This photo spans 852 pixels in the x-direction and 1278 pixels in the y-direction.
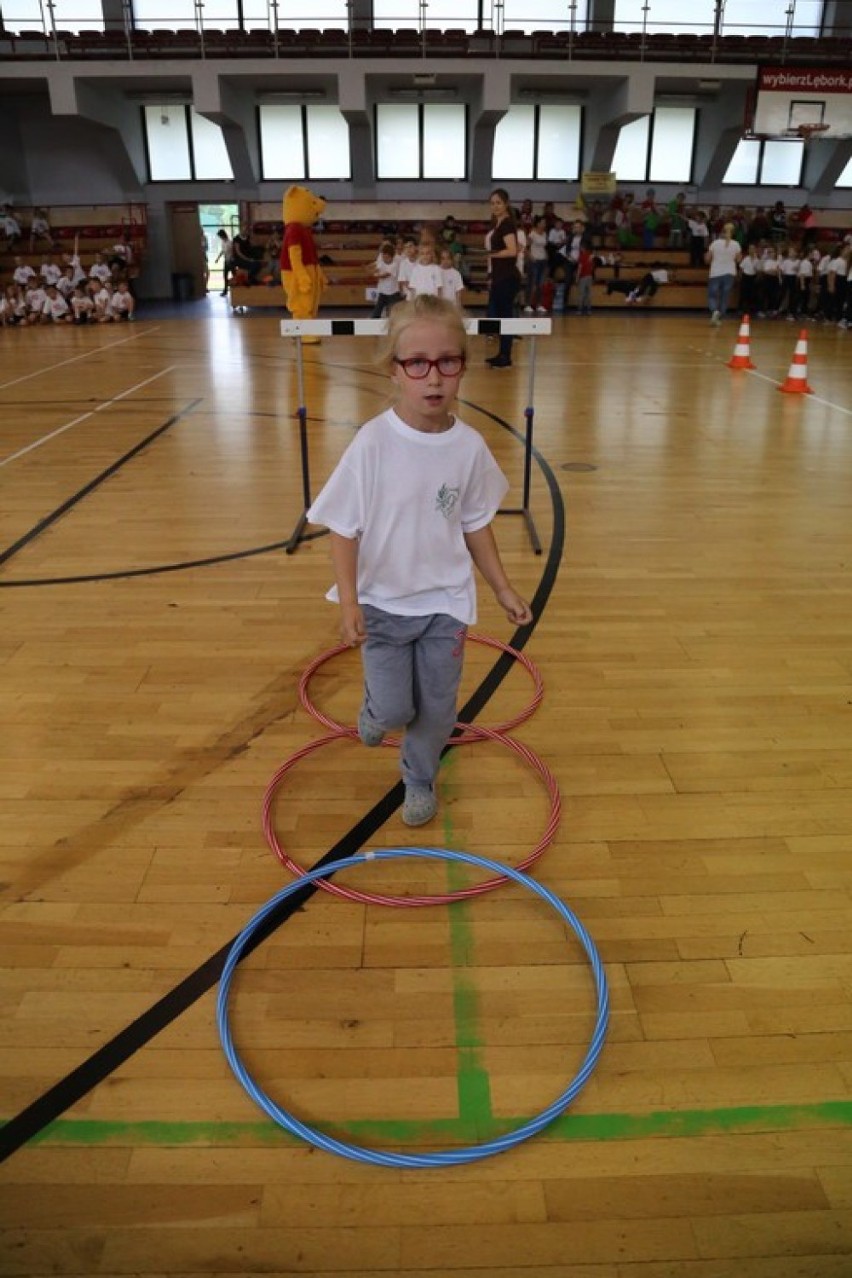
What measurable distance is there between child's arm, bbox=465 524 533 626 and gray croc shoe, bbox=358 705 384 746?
52 cm

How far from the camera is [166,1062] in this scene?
1.94 metres

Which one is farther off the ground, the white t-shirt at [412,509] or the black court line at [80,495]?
the white t-shirt at [412,509]

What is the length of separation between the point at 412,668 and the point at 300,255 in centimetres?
970

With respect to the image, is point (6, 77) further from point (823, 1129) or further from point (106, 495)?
point (823, 1129)

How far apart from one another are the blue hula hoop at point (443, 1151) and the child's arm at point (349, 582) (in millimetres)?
594

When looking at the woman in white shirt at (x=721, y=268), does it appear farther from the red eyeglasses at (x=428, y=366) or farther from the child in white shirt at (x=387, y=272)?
the red eyeglasses at (x=428, y=366)

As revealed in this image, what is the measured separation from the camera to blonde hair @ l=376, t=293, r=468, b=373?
224 cm

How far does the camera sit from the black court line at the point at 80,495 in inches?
201

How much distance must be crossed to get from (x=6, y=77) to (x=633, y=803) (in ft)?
73.8

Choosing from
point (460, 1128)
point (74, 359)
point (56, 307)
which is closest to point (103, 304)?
point (56, 307)

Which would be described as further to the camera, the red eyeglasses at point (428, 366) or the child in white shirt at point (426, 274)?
the child in white shirt at point (426, 274)

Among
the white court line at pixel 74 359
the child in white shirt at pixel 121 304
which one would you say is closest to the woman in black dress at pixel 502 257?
the white court line at pixel 74 359

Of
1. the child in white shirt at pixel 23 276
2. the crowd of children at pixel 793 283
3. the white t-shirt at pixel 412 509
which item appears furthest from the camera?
the child in white shirt at pixel 23 276

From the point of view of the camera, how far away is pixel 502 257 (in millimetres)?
10062
